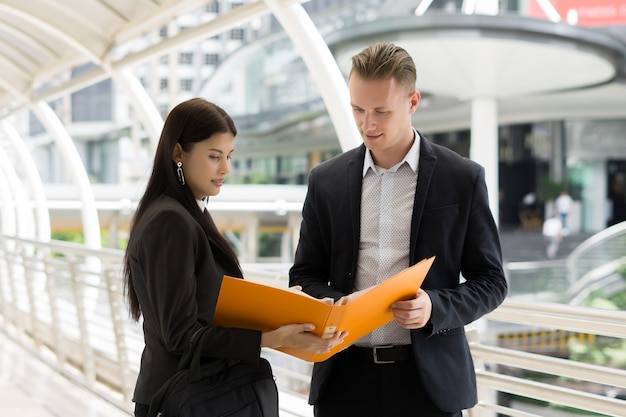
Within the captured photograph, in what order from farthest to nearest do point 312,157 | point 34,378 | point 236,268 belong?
1. point 312,157
2. point 34,378
3. point 236,268

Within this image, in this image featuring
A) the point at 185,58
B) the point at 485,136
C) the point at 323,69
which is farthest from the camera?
the point at 185,58

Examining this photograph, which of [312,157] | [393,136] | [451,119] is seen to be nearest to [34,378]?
[393,136]

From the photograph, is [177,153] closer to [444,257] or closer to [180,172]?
[180,172]

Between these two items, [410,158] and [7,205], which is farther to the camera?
[7,205]

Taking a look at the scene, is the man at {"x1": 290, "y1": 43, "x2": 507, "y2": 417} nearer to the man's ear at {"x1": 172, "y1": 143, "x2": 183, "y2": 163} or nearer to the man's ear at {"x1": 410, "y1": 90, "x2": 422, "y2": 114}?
the man's ear at {"x1": 410, "y1": 90, "x2": 422, "y2": 114}

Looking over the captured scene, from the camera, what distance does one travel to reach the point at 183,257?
5.18ft

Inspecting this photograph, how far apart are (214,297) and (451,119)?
23.3m

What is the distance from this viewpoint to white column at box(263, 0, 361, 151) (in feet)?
11.3

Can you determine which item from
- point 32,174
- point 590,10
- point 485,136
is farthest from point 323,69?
point 590,10

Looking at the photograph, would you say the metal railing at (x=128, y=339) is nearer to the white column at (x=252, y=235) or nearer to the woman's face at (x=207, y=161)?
the woman's face at (x=207, y=161)

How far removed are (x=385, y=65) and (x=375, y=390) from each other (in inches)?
26.5

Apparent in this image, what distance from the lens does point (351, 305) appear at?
4.44 ft

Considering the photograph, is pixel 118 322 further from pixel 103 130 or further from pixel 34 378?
pixel 103 130

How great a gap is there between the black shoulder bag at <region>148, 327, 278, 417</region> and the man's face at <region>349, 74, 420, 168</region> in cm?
53
